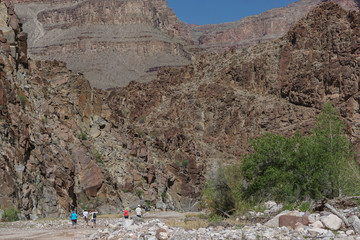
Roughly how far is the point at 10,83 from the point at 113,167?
18.4 meters

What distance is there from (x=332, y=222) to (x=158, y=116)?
92100mm

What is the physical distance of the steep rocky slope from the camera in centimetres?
4022

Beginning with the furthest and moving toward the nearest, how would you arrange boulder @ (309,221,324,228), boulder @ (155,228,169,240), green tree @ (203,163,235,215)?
green tree @ (203,163,235,215) → boulder @ (155,228,169,240) → boulder @ (309,221,324,228)

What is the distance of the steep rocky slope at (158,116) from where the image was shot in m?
40.2

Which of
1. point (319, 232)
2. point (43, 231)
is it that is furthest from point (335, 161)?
point (43, 231)

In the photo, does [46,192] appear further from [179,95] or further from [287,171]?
[179,95]

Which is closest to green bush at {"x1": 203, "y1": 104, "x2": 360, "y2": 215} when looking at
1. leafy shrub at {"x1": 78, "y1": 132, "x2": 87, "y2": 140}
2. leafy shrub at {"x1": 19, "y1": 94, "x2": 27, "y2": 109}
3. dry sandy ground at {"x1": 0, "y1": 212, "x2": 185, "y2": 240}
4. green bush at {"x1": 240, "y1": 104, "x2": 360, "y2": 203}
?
green bush at {"x1": 240, "y1": 104, "x2": 360, "y2": 203}

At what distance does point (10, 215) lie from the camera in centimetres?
3055

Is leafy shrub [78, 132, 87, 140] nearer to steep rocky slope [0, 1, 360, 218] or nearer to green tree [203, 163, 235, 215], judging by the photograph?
steep rocky slope [0, 1, 360, 218]

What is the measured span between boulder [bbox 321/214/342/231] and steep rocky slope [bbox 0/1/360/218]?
22549 millimetres

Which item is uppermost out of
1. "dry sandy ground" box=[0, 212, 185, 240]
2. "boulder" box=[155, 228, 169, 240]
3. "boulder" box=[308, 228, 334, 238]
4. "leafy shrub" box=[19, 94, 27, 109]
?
"leafy shrub" box=[19, 94, 27, 109]

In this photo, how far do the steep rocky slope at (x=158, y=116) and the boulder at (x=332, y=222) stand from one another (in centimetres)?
2255

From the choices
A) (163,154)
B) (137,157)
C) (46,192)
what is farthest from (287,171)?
(163,154)

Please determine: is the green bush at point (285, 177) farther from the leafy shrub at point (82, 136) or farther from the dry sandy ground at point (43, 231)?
the leafy shrub at point (82, 136)
